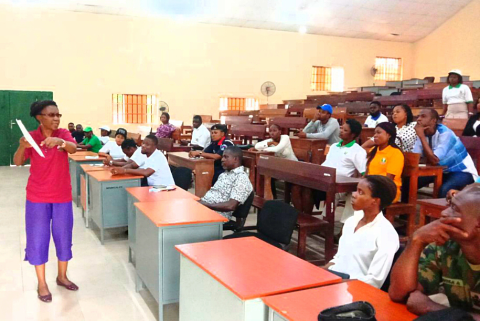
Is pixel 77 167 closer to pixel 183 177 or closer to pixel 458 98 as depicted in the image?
pixel 183 177

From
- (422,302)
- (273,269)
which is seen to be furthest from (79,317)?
(422,302)

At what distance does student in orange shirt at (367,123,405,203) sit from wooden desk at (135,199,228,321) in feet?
5.63

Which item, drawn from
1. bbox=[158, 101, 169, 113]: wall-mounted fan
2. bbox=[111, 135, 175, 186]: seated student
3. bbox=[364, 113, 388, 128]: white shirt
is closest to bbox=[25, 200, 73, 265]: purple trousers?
bbox=[111, 135, 175, 186]: seated student

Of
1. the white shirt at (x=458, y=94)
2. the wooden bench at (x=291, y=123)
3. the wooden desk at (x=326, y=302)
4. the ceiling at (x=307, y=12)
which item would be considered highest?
the ceiling at (x=307, y=12)

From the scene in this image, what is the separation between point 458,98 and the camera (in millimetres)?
6539

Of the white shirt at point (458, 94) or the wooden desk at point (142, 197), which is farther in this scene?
the white shirt at point (458, 94)

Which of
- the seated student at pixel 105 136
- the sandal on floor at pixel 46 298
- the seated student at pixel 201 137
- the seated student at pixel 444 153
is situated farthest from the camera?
the seated student at pixel 105 136

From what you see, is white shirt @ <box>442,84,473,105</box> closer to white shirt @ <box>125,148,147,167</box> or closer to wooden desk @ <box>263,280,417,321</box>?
white shirt @ <box>125,148,147,167</box>

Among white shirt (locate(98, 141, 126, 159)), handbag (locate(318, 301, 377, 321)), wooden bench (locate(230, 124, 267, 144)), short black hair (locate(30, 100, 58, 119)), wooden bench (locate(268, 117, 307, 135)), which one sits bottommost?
handbag (locate(318, 301, 377, 321))

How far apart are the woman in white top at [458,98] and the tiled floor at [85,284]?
11.9 feet

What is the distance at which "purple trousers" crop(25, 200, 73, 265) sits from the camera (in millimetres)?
3049

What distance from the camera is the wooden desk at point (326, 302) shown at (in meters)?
1.51

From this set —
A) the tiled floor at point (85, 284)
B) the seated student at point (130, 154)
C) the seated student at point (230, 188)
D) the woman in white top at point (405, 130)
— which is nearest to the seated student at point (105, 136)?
the seated student at point (130, 154)

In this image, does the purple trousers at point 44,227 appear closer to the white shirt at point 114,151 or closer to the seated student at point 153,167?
the seated student at point 153,167
